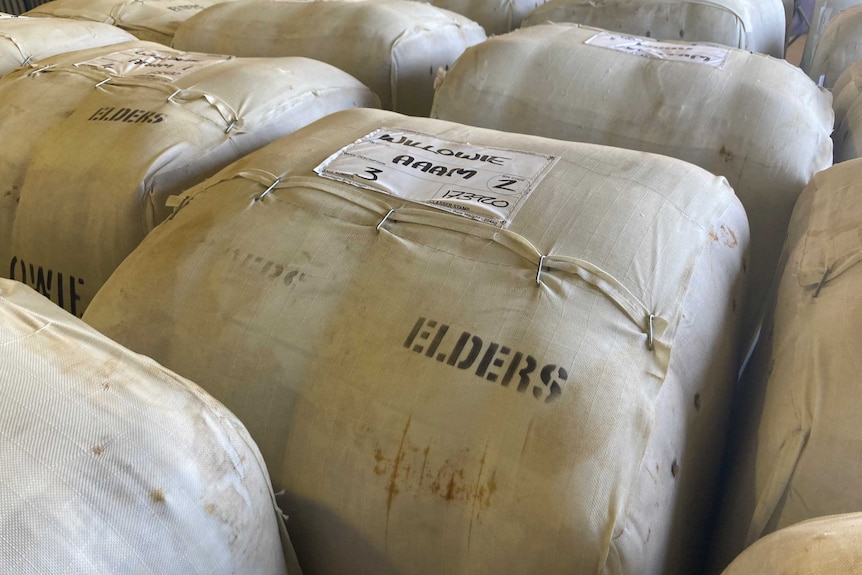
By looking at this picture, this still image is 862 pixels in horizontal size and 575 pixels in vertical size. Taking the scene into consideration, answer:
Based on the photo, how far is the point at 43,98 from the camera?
111cm

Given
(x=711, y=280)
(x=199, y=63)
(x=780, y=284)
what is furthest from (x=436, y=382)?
(x=199, y=63)

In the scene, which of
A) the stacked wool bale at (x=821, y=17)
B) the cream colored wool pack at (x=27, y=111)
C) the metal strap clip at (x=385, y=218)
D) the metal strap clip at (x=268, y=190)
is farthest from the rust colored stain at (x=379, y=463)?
the stacked wool bale at (x=821, y=17)

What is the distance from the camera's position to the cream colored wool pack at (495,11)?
5.61 feet

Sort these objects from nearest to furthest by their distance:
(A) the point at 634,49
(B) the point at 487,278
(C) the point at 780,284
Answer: (B) the point at 487,278 → (C) the point at 780,284 → (A) the point at 634,49

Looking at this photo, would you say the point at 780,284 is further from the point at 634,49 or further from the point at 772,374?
the point at 634,49

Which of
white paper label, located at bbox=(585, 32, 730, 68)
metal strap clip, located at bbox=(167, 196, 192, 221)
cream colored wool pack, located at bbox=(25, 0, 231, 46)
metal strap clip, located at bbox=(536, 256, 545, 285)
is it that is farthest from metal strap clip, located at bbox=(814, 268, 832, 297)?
cream colored wool pack, located at bbox=(25, 0, 231, 46)

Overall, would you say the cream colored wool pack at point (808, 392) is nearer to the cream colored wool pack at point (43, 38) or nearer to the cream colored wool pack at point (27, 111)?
the cream colored wool pack at point (27, 111)

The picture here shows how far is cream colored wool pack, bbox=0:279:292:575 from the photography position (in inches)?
15.4

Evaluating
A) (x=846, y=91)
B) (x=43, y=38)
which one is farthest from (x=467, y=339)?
(x=43, y=38)

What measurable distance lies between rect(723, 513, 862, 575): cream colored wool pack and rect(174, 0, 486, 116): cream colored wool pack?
111cm

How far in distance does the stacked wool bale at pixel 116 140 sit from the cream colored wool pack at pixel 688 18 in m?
0.57

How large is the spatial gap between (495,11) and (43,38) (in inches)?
40.3

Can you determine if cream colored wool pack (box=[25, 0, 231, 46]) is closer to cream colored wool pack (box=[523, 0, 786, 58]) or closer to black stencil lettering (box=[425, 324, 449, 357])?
cream colored wool pack (box=[523, 0, 786, 58])

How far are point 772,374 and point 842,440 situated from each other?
0.15 metres
